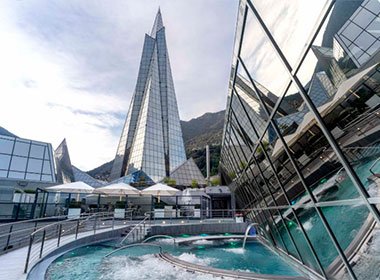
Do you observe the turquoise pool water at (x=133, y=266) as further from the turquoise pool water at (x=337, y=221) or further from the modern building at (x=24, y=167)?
the modern building at (x=24, y=167)

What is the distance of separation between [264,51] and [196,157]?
63.7 m

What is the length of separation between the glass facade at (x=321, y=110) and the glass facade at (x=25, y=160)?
65.0 ft

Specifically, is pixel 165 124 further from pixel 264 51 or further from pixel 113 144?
pixel 264 51

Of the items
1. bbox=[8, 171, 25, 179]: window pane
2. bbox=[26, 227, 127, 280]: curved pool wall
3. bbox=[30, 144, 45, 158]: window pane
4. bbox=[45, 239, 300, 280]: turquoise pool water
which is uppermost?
bbox=[30, 144, 45, 158]: window pane

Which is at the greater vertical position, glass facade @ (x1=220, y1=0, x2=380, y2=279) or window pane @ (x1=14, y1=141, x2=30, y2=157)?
window pane @ (x1=14, y1=141, x2=30, y2=157)

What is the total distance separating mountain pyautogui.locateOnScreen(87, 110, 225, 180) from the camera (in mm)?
67125

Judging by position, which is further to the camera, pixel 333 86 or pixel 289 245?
pixel 289 245

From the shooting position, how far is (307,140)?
3.06 m

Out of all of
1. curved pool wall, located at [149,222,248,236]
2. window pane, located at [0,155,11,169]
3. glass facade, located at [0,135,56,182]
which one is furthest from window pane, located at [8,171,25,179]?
curved pool wall, located at [149,222,248,236]

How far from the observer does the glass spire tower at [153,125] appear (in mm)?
50438

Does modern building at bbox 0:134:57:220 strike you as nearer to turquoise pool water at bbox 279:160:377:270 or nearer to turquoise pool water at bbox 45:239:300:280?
turquoise pool water at bbox 45:239:300:280

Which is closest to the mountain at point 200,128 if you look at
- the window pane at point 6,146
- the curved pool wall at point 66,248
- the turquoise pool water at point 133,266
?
the window pane at point 6,146

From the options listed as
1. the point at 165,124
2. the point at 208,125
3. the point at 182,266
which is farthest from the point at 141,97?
the point at 182,266

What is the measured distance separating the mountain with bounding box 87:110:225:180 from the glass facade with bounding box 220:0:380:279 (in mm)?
53540
